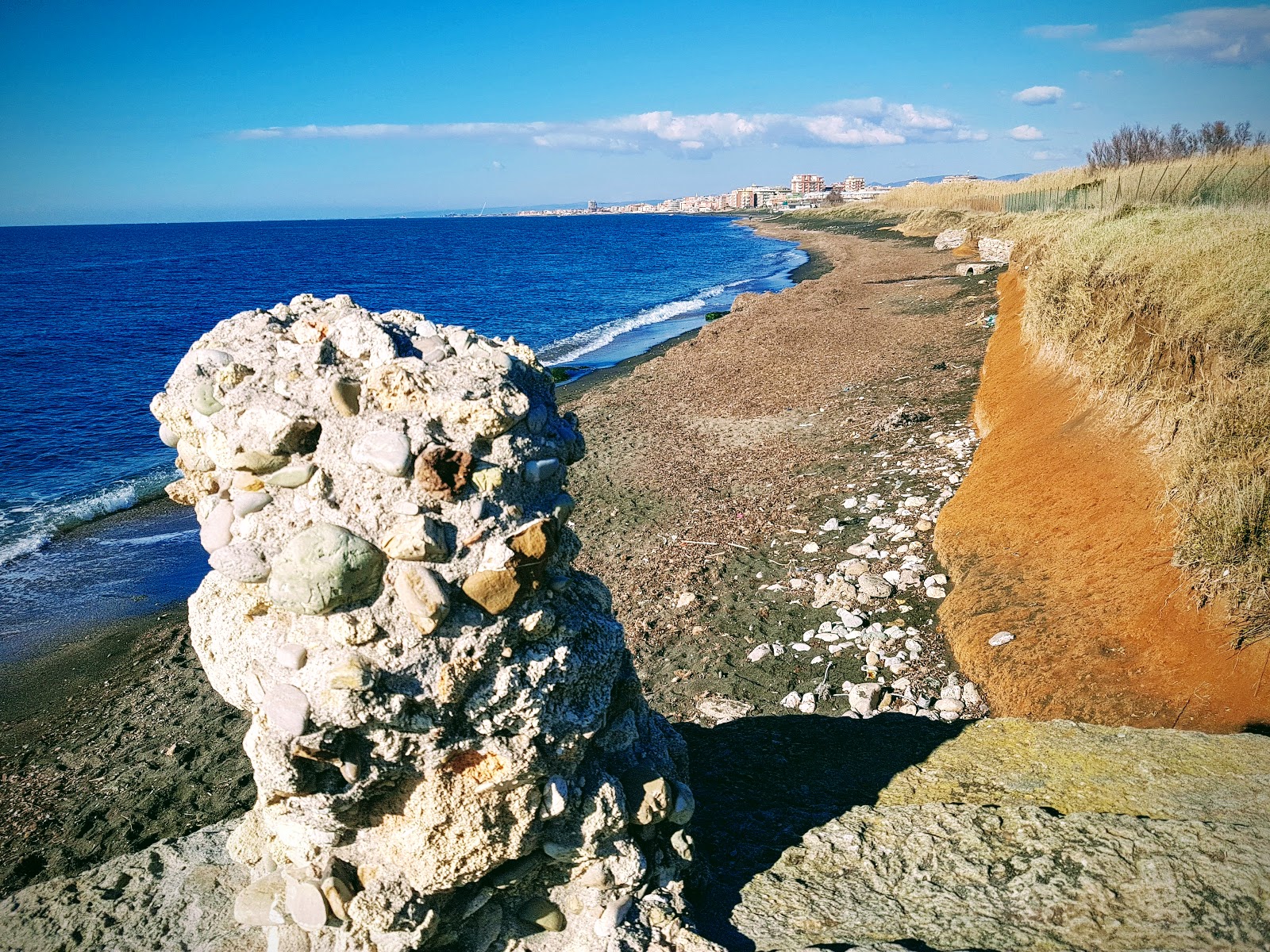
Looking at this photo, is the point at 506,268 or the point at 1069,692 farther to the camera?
the point at 506,268

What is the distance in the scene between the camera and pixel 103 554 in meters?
13.2

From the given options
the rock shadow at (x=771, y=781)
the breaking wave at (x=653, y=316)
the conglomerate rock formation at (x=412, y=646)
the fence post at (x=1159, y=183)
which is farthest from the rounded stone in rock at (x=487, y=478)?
the fence post at (x=1159, y=183)

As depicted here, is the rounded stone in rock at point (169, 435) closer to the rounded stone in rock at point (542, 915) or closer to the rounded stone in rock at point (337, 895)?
the rounded stone in rock at point (337, 895)

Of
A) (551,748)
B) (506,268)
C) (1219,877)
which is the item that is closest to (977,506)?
(1219,877)

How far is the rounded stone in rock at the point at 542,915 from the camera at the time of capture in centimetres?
331

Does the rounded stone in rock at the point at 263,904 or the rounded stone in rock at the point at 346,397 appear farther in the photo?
the rounded stone in rock at the point at 263,904

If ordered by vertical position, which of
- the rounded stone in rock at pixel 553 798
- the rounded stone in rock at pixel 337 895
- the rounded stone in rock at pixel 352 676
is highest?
the rounded stone in rock at pixel 352 676

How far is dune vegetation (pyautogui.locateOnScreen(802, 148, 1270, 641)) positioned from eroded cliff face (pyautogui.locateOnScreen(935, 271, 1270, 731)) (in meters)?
0.23

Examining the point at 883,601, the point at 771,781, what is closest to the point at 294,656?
the point at 771,781

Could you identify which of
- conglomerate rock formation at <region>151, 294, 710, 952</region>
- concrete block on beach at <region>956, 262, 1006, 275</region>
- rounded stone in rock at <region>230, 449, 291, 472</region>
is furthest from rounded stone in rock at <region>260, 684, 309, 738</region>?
concrete block on beach at <region>956, 262, 1006, 275</region>

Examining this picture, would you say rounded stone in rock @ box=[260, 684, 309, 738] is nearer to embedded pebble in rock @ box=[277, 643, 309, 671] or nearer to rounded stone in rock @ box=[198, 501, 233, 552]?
embedded pebble in rock @ box=[277, 643, 309, 671]

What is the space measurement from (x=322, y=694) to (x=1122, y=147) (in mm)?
48819

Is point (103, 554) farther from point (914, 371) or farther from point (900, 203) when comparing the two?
point (900, 203)

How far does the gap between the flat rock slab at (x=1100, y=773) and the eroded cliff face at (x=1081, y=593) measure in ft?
3.08
